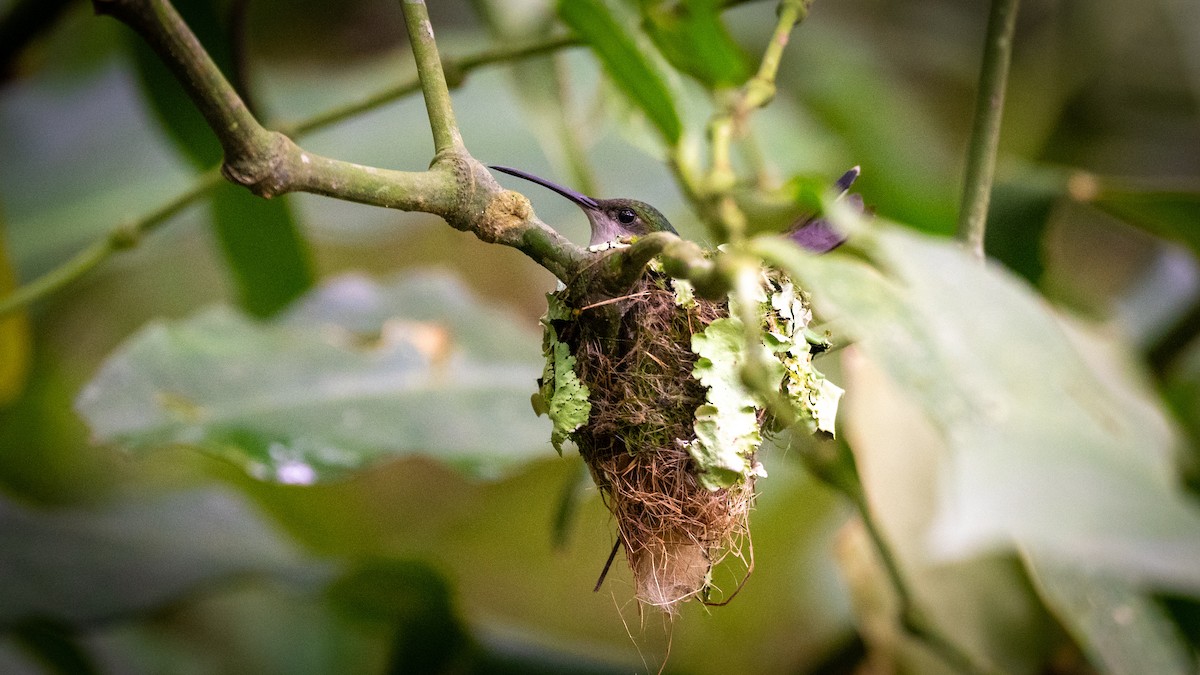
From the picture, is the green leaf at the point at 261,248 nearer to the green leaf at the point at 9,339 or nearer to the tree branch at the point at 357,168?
the green leaf at the point at 9,339

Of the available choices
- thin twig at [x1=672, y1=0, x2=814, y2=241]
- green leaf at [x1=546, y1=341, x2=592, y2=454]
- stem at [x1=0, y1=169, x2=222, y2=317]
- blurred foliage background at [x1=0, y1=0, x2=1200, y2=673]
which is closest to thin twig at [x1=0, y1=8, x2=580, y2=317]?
stem at [x1=0, y1=169, x2=222, y2=317]

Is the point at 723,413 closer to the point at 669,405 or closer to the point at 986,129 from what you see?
the point at 669,405

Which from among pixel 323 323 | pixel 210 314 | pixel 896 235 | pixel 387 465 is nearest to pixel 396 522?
pixel 387 465

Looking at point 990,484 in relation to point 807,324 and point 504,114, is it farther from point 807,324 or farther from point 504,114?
point 504,114

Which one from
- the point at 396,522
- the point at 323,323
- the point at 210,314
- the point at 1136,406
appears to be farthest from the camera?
the point at 396,522

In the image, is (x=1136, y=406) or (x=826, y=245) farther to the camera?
(x=1136, y=406)

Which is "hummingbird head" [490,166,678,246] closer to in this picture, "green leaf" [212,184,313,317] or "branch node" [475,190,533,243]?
"branch node" [475,190,533,243]

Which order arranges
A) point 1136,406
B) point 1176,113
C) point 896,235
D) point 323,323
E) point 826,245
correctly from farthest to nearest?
point 1176,113
point 323,323
point 1136,406
point 826,245
point 896,235
